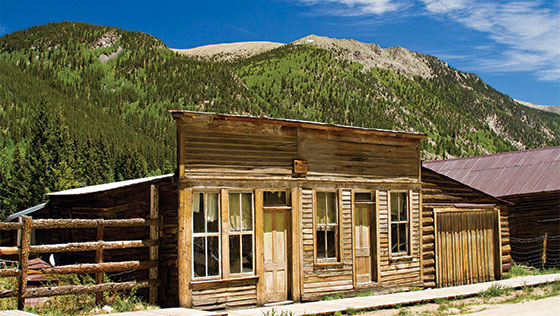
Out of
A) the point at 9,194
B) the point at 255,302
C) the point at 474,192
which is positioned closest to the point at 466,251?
the point at 474,192

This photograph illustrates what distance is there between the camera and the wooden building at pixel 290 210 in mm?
11898

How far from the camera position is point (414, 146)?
51.7 ft

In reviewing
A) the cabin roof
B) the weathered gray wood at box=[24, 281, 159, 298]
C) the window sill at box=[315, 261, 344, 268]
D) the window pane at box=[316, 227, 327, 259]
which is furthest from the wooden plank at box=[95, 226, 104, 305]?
the window pane at box=[316, 227, 327, 259]

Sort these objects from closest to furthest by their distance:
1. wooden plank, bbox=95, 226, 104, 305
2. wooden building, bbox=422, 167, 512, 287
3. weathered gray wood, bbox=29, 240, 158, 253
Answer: weathered gray wood, bbox=29, 240, 158, 253
wooden plank, bbox=95, 226, 104, 305
wooden building, bbox=422, 167, 512, 287

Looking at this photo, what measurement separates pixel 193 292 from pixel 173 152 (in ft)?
226

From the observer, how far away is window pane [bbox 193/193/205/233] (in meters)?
11.9

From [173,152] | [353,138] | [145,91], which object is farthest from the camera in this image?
[145,91]

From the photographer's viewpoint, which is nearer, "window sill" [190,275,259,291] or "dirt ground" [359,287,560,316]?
"window sill" [190,275,259,291]

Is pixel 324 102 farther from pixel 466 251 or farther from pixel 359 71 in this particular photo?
pixel 466 251

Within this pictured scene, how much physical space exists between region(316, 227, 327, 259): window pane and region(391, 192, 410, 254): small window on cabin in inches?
92.3

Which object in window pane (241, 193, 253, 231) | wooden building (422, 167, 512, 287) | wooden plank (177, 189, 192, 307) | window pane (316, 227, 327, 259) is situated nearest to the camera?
wooden plank (177, 189, 192, 307)

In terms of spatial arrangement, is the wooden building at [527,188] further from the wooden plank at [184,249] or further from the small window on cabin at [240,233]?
the wooden plank at [184,249]

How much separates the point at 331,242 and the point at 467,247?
5.32 meters

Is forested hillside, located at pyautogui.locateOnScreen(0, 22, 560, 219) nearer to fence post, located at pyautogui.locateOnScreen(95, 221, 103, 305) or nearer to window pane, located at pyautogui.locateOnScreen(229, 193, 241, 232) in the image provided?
fence post, located at pyautogui.locateOnScreen(95, 221, 103, 305)
